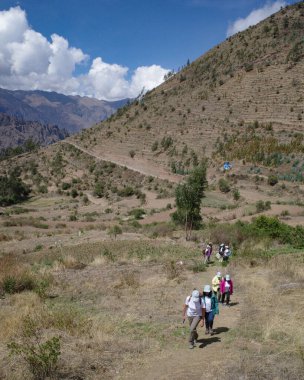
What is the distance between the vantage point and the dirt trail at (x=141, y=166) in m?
62.9

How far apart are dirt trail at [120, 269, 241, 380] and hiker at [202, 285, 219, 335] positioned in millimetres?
235

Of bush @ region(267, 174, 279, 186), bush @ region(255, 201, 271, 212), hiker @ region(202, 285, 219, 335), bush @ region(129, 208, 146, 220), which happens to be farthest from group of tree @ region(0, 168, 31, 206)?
hiker @ region(202, 285, 219, 335)

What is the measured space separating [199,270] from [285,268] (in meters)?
4.02

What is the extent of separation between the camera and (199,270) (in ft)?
64.1

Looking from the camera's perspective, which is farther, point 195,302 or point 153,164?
point 153,164

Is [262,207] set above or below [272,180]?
below

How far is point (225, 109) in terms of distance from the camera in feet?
240

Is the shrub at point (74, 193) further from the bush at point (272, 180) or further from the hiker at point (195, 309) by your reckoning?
the hiker at point (195, 309)

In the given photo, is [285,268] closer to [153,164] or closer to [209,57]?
[153,164]

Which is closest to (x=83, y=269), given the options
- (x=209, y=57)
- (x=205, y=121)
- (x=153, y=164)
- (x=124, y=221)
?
(x=124, y=221)

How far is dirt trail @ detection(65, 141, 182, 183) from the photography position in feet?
206

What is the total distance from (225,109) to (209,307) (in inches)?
2595

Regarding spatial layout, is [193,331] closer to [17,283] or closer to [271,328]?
[271,328]

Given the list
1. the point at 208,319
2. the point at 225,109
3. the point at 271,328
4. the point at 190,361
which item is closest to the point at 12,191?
the point at 225,109
